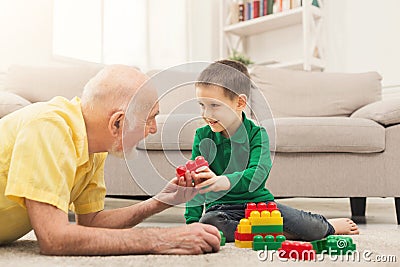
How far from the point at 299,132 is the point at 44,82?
1497 millimetres

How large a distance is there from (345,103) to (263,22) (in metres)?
1.54

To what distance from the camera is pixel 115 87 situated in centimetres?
111

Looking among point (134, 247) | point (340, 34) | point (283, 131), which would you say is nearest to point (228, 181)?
point (134, 247)

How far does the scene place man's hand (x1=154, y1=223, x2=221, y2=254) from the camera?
1050mm

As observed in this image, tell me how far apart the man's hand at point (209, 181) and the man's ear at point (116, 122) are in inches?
8.0

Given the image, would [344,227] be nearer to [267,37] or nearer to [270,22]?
[270,22]

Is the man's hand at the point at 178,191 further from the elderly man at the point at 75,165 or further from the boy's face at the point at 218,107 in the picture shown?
the boy's face at the point at 218,107

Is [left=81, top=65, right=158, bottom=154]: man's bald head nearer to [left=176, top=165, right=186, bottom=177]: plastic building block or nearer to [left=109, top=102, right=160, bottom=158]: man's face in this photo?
[left=109, top=102, right=160, bottom=158]: man's face

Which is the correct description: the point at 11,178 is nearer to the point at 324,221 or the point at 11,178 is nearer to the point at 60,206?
the point at 60,206

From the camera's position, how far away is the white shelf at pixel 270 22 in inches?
157

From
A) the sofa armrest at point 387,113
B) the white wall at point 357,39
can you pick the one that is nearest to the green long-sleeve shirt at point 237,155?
the sofa armrest at point 387,113

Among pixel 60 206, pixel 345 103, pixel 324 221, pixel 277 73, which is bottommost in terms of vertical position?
pixel 324 221

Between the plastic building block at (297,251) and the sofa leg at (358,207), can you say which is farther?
the sofa leg at (358,207)

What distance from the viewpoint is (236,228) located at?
1.41 metres
